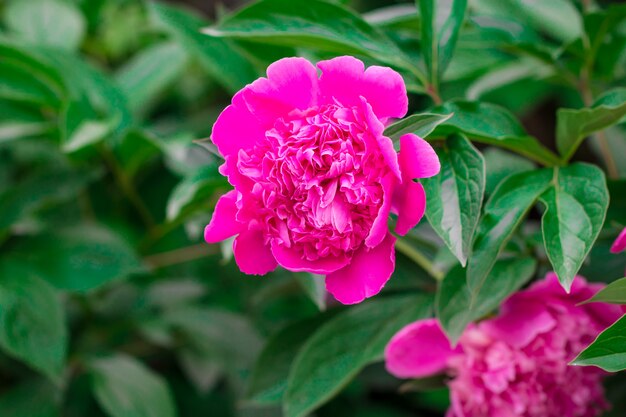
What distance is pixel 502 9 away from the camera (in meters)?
0.89

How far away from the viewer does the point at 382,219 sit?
0.46 m

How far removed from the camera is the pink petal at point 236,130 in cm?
50

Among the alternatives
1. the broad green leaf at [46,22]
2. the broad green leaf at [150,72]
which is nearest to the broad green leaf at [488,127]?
the broad green leaf at [150,72]

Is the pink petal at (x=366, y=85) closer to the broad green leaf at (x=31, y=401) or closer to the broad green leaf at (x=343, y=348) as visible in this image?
the broad green leaf at (x=343, y=348)

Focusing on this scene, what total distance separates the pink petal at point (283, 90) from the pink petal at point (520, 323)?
0.83ft

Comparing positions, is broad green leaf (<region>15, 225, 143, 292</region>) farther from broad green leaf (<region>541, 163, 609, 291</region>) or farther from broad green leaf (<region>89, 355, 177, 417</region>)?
broad green leaf (<region>541, 163, 609, 291</region>)

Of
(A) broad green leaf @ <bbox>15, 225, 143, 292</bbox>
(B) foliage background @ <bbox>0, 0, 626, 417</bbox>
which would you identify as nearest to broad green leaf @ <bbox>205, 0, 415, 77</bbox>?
(B) foliage background @ <bbox>0, 0, 626, 417</bbox>

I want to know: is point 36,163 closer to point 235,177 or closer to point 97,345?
point 97,345

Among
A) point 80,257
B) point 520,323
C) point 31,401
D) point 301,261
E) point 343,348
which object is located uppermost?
point 301,261

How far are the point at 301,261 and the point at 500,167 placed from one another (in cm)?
28

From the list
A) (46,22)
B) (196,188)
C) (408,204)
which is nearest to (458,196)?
(408,204)

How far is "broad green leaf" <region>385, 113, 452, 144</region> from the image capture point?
49cm

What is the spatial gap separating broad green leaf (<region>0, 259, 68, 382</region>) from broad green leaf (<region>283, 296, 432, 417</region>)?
0.29 metres

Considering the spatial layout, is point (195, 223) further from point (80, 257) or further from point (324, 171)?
point (324, 171)
